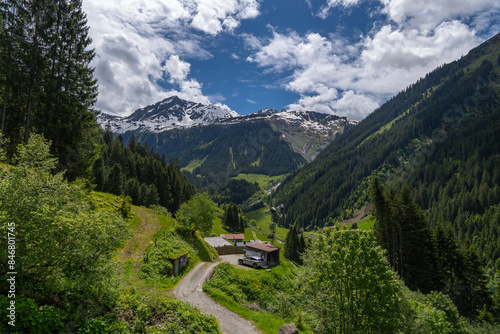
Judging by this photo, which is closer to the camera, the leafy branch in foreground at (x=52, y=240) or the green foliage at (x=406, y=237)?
the leafy branch in foreground at (x=52, y=240)

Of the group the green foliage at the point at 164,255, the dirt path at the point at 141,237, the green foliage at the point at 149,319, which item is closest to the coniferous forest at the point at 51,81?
the dirt path at the point at 141,237

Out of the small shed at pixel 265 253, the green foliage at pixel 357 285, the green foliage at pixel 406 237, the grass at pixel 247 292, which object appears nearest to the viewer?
the green foliage at pixel 357 285

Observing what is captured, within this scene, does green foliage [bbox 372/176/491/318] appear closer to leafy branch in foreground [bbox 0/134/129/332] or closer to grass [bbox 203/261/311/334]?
grass [bbox 203/261/311/334]

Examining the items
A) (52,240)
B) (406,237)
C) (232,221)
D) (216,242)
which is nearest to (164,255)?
(52,240)

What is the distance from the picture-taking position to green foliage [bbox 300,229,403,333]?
17.7 metres

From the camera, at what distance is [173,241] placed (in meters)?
44.4

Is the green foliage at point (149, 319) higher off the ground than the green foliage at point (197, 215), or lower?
lower

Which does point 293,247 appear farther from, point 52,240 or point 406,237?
point 52,240

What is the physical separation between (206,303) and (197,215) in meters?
27.7

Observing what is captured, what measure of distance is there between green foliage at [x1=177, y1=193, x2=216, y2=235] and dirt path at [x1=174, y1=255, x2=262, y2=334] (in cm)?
1571

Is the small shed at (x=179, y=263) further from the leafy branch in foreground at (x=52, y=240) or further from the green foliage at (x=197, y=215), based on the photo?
the leafy branch in foreground at (x=52, y=240)

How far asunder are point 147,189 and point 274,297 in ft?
230

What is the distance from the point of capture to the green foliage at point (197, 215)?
5272cm

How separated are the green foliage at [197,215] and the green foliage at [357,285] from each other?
123 ft
